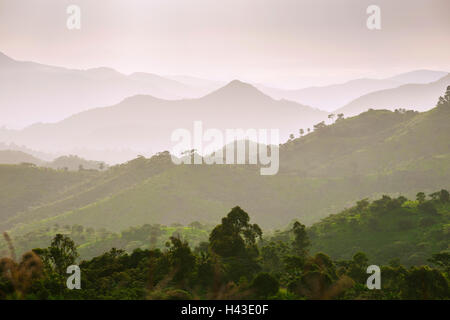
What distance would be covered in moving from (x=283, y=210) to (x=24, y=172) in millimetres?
114531

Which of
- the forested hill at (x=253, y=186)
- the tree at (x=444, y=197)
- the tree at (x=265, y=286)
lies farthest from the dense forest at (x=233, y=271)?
the forested hill at (x=253, y=186)

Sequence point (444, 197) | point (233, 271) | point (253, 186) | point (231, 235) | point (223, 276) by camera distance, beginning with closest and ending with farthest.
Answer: point (223, 276), point (233, 271), point (231, 235), point (444, 197), point (253, 186)

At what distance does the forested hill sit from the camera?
144 metres

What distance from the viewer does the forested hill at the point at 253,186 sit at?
144 meters

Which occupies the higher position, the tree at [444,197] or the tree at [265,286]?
the tree at [444,197]

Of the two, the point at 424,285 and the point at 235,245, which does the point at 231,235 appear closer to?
the point at 235,245

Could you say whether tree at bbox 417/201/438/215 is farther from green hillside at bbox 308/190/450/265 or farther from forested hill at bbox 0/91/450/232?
forested hill at bbox 0/91/450/232

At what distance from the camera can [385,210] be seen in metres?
73.2

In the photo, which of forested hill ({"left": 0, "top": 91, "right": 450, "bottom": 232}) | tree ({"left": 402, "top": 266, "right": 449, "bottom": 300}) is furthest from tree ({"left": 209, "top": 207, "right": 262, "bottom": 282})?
forested hill ({"left": 0, "top": 91, "right": 450, "bottom": 232})

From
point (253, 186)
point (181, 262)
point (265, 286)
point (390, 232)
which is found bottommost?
point (265, 286)

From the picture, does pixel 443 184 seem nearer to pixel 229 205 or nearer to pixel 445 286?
pixel 229 205

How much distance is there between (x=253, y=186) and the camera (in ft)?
569

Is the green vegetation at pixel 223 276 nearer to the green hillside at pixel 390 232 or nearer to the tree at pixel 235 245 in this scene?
the tree at pixel 235 245

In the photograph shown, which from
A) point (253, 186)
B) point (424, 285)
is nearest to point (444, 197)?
point (424, 285)
